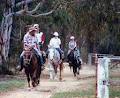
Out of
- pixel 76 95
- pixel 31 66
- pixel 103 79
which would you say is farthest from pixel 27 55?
pixel 103 79

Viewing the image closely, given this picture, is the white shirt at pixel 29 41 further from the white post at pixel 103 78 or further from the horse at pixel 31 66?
the white post at pixel 103 78

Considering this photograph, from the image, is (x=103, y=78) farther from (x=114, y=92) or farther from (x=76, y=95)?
(x=114, y=92)

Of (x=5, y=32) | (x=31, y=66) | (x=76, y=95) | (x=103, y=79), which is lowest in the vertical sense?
(x=76, y=95)

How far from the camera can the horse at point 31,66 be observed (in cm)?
2027

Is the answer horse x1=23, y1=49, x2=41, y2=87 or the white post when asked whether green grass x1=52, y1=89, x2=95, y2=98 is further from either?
the white post

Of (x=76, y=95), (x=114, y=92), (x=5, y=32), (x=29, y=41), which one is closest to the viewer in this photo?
(x=76, y=95)

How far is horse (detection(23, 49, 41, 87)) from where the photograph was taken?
20.3m

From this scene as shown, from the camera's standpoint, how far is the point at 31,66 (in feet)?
68.5

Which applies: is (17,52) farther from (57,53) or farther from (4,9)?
(57,53)

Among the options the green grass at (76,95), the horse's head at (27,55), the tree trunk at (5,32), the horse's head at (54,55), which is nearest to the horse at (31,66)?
the horse's head at (27,55)

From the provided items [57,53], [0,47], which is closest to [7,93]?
[57,53]

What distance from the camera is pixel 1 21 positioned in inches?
1366

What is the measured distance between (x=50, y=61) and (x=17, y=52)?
7363 millimetres

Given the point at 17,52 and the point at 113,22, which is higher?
the point at 113,22
